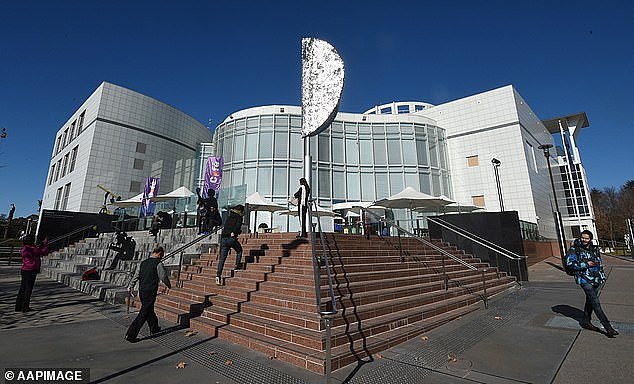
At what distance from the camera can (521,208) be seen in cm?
2514

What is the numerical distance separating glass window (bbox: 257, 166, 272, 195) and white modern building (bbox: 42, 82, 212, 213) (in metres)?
10.3

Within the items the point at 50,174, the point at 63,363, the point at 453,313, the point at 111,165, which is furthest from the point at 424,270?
the point at 50,174

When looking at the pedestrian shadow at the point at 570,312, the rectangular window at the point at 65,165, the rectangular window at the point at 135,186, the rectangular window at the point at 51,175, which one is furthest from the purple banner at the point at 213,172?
the rectangular window at the point at 51,175

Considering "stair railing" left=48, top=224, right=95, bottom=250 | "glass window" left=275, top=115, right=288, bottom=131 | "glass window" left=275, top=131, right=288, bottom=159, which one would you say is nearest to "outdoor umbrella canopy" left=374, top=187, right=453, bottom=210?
"glass window" left=275, top=131, right=288, bottom=159

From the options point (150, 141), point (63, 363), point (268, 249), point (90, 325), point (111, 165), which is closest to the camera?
point (63, 363)

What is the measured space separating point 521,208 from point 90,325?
95.5 feet

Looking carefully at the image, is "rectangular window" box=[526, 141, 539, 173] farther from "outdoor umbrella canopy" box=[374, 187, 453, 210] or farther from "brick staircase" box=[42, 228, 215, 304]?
"brick staircase" box=[42, 228, 215, 304]

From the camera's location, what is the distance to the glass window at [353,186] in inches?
1020

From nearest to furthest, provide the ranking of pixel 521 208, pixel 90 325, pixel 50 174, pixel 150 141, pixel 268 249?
pixel 90 325
pixel 268 249
pixel 521 208
pixel 150 141
pixel 50 174

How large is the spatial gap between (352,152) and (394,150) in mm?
3901

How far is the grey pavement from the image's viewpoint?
12.3ft

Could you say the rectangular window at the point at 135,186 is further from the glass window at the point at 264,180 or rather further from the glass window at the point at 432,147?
the glass window at the point at 432,147

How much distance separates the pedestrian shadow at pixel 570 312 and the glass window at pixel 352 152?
19999mm

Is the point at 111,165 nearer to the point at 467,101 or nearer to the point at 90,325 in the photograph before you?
the point at 90,325
